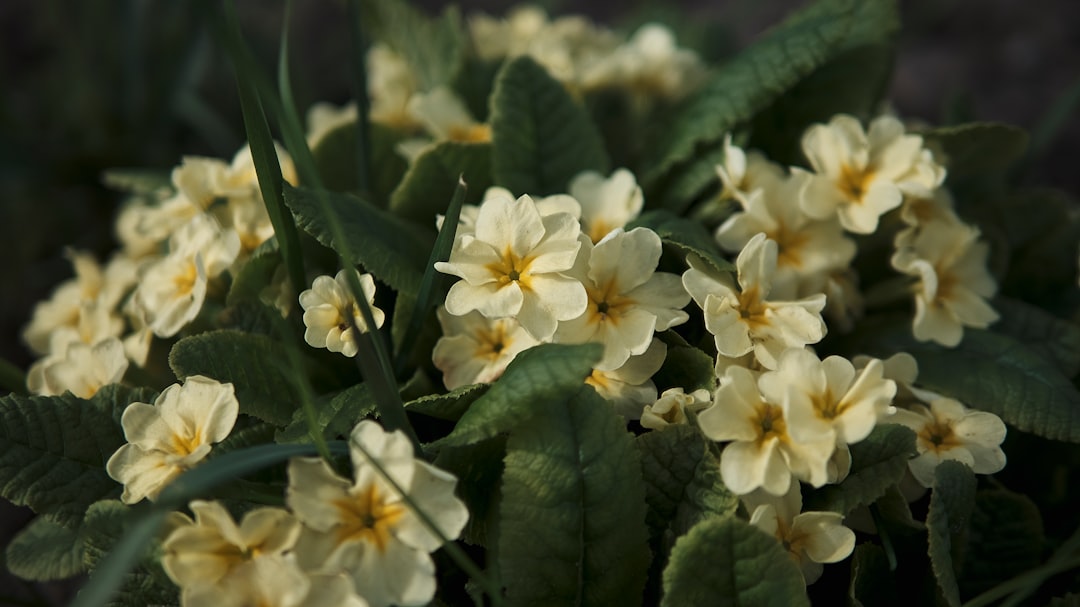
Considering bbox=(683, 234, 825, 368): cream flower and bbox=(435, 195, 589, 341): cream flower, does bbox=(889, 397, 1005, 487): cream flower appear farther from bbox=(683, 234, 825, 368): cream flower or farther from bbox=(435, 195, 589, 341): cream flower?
bbox=(435, 195, 589, 341): cream flower

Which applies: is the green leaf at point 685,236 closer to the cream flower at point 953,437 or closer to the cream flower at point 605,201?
the cream flower at point 605,201

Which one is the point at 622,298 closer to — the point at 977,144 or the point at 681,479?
the point at 681,479

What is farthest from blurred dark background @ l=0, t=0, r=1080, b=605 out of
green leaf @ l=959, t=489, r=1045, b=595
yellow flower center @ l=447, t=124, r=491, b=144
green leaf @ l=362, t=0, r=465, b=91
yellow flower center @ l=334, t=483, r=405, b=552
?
yellow flower center @ l=334, t=483, r=405, b=552

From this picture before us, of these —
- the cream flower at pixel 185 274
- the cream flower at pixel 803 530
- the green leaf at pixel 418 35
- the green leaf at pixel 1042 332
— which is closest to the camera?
the cream flower at pixel 803 530

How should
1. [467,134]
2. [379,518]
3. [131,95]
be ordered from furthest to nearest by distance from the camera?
[131,95], [467,134], [379,518]

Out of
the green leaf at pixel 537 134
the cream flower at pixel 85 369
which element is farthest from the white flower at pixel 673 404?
the cream flower at pixel 85 369

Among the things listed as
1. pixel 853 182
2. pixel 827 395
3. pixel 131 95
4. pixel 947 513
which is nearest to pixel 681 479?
pixel 827 395
